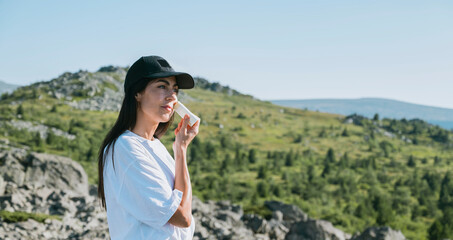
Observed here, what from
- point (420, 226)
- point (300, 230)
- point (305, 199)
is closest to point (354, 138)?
point (305, 199)

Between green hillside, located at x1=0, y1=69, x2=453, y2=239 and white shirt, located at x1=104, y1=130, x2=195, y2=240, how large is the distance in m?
19.2

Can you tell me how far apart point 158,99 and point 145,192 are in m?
0.65

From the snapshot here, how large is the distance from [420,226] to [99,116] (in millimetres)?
63480

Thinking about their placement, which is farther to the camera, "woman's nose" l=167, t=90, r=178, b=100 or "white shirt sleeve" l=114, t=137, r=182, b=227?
"woman's nose" l=167, t=90, r=178, b=100

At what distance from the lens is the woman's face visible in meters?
3.00

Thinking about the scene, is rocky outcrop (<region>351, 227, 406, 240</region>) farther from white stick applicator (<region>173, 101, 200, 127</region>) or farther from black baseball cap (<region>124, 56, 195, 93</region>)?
black baseball cap (<region>124, 56, 195, 93</region>)

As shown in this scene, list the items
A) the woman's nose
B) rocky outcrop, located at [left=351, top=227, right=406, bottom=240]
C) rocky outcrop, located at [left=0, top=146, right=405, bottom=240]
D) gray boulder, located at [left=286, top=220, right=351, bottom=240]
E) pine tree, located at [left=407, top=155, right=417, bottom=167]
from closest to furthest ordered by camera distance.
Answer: the woman's nose < rocky outcrop, located at [left=0, top=146, right=405, bottom=240] < rocky outcrop, located at [left=351, top=227, right=406, bottom=240] < gray boulder, located at [left=286, top=220, right=351, bottom=240] < pine tree, located at [left=407, top=155, right=417, bottom=167]

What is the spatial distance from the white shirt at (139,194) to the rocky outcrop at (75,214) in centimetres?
1018

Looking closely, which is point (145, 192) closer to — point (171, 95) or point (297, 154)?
point (171, 95)

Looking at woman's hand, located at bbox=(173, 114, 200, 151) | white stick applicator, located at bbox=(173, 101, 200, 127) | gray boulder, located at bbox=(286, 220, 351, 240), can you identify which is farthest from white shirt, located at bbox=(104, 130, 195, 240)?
gray boulder, located at bbox=(286, 220, 351, 240)

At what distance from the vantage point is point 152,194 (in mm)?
2658

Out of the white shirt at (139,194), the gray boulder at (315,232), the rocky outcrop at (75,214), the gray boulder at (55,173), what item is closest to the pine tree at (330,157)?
the rocky outcrop at (75,214)

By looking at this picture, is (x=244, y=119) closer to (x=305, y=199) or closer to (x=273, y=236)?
(x=305, y=199)

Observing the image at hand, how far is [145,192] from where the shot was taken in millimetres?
2656
